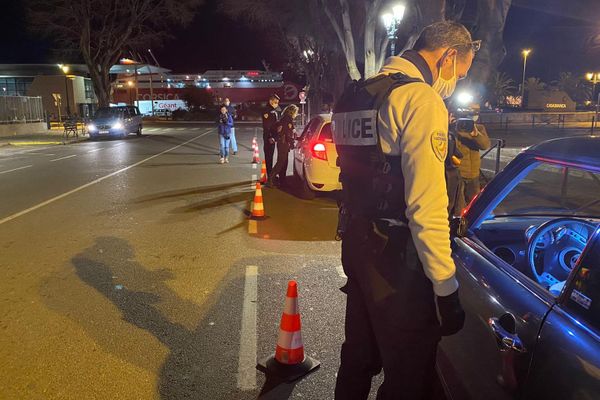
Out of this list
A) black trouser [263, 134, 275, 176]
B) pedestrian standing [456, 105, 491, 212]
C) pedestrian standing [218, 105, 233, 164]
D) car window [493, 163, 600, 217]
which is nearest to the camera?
pedestrian standing [456, 105, 491, 212]

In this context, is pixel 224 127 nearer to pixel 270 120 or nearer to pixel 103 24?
pixel 270 120

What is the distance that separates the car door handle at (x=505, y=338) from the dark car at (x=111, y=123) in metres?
28.5

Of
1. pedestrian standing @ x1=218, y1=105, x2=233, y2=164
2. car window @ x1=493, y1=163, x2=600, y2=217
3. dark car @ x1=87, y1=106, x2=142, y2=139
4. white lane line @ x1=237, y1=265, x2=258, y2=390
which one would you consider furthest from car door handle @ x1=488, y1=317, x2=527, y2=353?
dark car @ x1=87, y1=106, x2=142, y2=139

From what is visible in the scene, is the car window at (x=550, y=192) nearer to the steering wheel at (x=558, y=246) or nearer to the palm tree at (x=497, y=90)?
the steering wheel at (x=558, y=246)

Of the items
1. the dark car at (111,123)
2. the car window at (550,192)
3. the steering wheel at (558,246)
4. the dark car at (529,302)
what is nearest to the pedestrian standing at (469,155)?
the car window at (550,192)

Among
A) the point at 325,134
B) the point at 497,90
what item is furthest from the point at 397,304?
the point at 497,90

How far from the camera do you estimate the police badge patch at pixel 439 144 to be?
1.88 metres

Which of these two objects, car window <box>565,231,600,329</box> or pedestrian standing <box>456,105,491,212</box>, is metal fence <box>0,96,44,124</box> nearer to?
pedestrian standing <box>456,105,491,212</box>

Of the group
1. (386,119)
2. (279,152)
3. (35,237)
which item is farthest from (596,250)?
(279,152)

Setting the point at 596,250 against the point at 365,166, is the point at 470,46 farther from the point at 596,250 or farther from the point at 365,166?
the point at 596,250

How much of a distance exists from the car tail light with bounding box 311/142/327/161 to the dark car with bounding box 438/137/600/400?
5.92 meters

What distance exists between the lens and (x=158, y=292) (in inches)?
194

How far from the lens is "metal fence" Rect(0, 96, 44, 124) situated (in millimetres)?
29453

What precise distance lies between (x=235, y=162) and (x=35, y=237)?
9288mm
